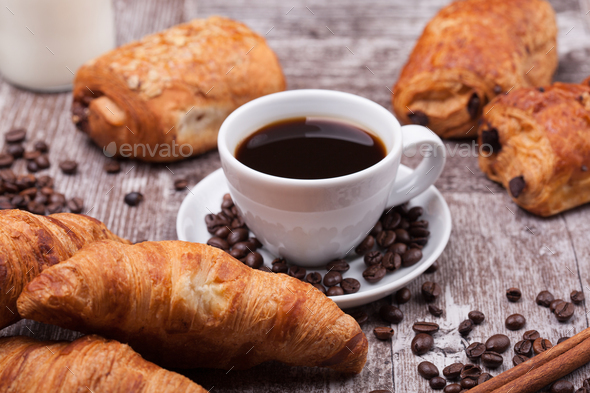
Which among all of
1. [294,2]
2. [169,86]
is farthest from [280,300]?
[294,2]

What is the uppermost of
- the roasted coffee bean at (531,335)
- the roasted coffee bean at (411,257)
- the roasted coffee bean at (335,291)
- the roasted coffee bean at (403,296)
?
the roasted coffee bean at (335,291)

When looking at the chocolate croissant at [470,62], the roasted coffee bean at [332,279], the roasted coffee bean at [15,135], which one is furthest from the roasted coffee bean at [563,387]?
the roasted coffee bean at [15,135]

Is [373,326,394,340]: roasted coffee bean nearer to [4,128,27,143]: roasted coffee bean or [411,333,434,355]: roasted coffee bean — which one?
[411,333,434,355]: roasted coffee bean

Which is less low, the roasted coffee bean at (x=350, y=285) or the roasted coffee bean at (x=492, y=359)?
the roasted coffee bean at (x=350, y=285)

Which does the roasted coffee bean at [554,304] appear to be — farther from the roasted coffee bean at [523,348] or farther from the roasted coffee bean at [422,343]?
the roasted coffee bean at [422,343]

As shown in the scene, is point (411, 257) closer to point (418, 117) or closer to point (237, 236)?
point (237, 236)

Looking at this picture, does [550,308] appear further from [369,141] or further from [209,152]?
[209,152]

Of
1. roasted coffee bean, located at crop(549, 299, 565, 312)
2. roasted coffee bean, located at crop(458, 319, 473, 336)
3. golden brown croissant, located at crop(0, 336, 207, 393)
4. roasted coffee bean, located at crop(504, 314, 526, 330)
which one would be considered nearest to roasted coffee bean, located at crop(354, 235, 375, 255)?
roasted coffee bean, located at crop(458, 319, 473, 336)

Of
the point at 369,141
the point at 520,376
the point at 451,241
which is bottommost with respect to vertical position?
the point at 451,241
